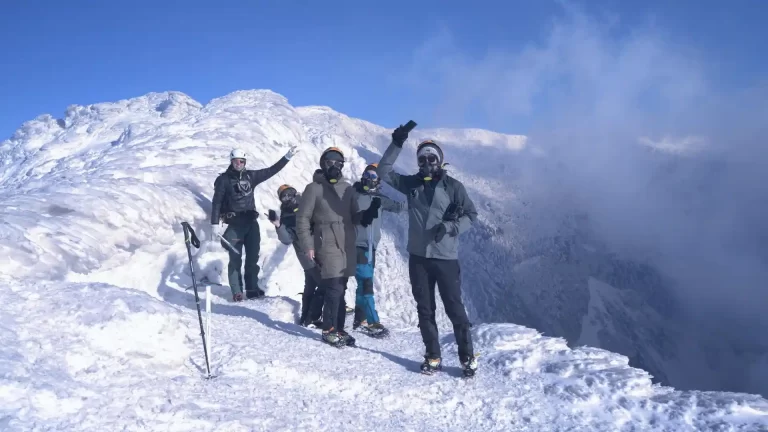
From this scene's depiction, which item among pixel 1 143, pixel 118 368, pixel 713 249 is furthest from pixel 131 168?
pixel 713 249

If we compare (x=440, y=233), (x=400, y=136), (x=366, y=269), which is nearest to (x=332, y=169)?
(x=400, y=136)

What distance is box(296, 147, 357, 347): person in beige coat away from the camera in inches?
227

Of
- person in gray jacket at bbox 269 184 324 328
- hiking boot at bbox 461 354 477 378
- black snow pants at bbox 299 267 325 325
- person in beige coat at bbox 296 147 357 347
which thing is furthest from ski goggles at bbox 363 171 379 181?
hiking boot at bbox 461 354 477 378

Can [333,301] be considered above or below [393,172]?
below

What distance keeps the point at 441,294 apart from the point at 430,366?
32.9 inches

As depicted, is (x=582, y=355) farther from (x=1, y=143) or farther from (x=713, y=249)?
(x=713, y=249)

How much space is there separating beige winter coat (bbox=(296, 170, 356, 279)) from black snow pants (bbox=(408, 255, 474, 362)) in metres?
1.09

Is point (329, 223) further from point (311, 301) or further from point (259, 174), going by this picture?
point (259, 174)

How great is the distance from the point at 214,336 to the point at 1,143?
A: 65.6 metres

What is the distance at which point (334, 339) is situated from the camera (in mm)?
5992

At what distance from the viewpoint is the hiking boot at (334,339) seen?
597 cm

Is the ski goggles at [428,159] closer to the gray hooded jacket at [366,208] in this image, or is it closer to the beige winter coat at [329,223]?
the beige winter coat at [329,223]

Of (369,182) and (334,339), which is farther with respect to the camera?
(369,182)

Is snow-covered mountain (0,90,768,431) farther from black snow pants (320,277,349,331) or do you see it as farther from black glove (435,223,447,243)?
black glove (435,223,447,243)
